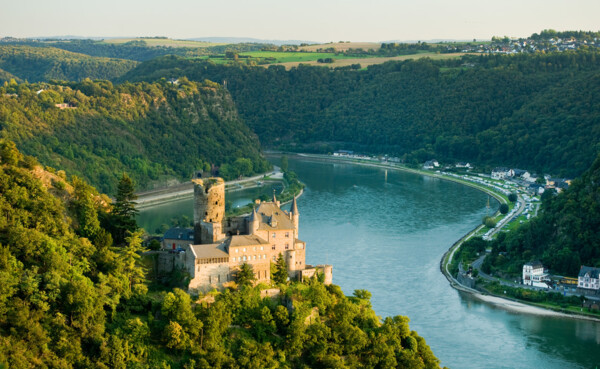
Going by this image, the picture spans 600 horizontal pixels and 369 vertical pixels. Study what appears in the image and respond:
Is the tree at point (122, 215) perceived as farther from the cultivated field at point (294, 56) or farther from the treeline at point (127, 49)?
the treeline at point (127, 49)

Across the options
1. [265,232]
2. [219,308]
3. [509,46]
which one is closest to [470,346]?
[265,232]

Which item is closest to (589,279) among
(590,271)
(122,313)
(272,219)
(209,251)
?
(590,271)

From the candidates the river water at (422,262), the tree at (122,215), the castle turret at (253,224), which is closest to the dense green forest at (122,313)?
the tree at (122,215)

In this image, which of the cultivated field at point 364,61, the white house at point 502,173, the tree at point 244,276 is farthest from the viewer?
the cultivated field at point 364,61

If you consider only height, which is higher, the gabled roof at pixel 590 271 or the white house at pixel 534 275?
the gabled roof at pixel 590 271

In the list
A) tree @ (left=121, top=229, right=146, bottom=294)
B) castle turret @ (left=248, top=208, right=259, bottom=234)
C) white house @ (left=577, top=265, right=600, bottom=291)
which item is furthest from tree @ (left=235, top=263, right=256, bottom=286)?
white house @ (left=577, top=265, right=600, bottom=291)

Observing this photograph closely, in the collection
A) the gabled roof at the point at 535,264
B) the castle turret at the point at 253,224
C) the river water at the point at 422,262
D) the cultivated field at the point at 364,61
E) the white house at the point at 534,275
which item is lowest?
the river water at the point at 422,262

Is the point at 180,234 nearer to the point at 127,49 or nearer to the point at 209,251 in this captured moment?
the point at 209,251

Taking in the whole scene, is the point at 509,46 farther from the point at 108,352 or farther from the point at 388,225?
the point at 108,352
